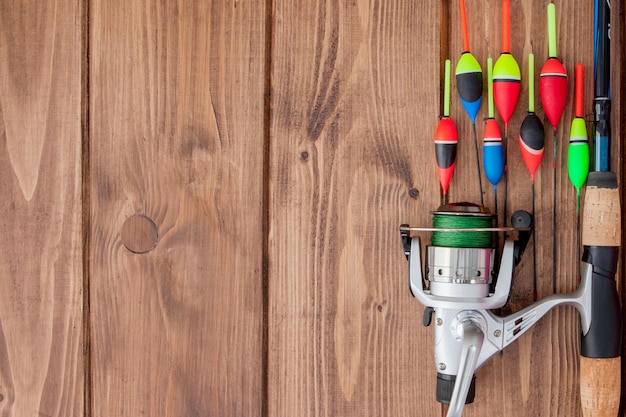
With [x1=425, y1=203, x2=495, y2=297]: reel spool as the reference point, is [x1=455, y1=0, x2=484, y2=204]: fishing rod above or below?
above

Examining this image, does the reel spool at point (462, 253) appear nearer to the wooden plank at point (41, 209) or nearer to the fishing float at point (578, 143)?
the fishing float at point (578, 143)

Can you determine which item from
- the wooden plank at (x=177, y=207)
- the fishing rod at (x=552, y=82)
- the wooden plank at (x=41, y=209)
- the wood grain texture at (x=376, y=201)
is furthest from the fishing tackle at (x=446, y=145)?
the wooden plank at (x=41, y=209)

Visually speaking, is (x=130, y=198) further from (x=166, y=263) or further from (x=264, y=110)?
(x=264, y=110)

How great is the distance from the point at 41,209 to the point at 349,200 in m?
0.58

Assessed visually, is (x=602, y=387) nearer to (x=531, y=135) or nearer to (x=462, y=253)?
(x=462, y=253)

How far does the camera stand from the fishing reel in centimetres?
104

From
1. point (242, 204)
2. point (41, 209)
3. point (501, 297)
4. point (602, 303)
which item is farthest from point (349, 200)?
point (41, 209)

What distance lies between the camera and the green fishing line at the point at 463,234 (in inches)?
41.3

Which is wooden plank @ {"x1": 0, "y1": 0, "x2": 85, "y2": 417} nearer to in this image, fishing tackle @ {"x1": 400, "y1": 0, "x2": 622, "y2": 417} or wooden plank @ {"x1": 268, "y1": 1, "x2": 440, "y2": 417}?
wooden plank @ {"x1": 268, "y1": 1, "x2": 440, "y2": 417}

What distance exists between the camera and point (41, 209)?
122 cm

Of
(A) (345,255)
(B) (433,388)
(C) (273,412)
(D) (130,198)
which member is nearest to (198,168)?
(D) (130,198)

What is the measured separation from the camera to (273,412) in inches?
46.4

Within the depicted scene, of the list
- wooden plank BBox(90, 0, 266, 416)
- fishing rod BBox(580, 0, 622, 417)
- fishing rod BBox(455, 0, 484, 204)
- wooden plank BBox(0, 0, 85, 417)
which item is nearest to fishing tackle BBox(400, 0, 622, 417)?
fishing rod BBox(580, 0, 622, 417)

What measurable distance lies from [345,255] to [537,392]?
408 mm
